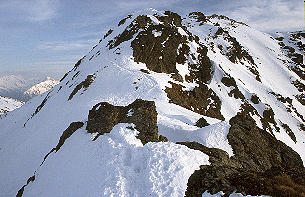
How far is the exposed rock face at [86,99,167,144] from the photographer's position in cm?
1675

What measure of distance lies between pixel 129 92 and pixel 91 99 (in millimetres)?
6917

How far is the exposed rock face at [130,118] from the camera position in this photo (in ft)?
55.0

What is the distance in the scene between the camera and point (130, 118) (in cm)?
1795

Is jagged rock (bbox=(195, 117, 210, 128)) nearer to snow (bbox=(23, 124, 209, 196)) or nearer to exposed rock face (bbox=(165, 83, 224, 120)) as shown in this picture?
exposed rock face (bbox=(165, 83, 224, 120))

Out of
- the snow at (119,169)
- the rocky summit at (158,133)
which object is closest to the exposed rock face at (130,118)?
the rocky summit at (158,133)

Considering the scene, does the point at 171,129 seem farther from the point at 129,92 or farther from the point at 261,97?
the point at 261,97

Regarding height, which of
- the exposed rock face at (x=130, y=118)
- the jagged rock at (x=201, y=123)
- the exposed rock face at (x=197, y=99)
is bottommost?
the exposed rock face at (x=197, y=99)

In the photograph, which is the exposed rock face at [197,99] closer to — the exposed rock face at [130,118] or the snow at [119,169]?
the exposed rock face at [130,118]

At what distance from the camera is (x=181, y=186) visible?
10.4 meters

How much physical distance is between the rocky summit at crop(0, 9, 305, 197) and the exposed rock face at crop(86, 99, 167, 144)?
0.11 metres

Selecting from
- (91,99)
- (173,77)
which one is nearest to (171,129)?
(91,99)

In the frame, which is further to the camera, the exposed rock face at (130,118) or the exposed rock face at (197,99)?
the exposed rock face at (197,99)

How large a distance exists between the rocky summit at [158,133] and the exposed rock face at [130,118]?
0.11 m

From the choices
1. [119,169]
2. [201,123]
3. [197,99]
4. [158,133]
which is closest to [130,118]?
[119,169]
